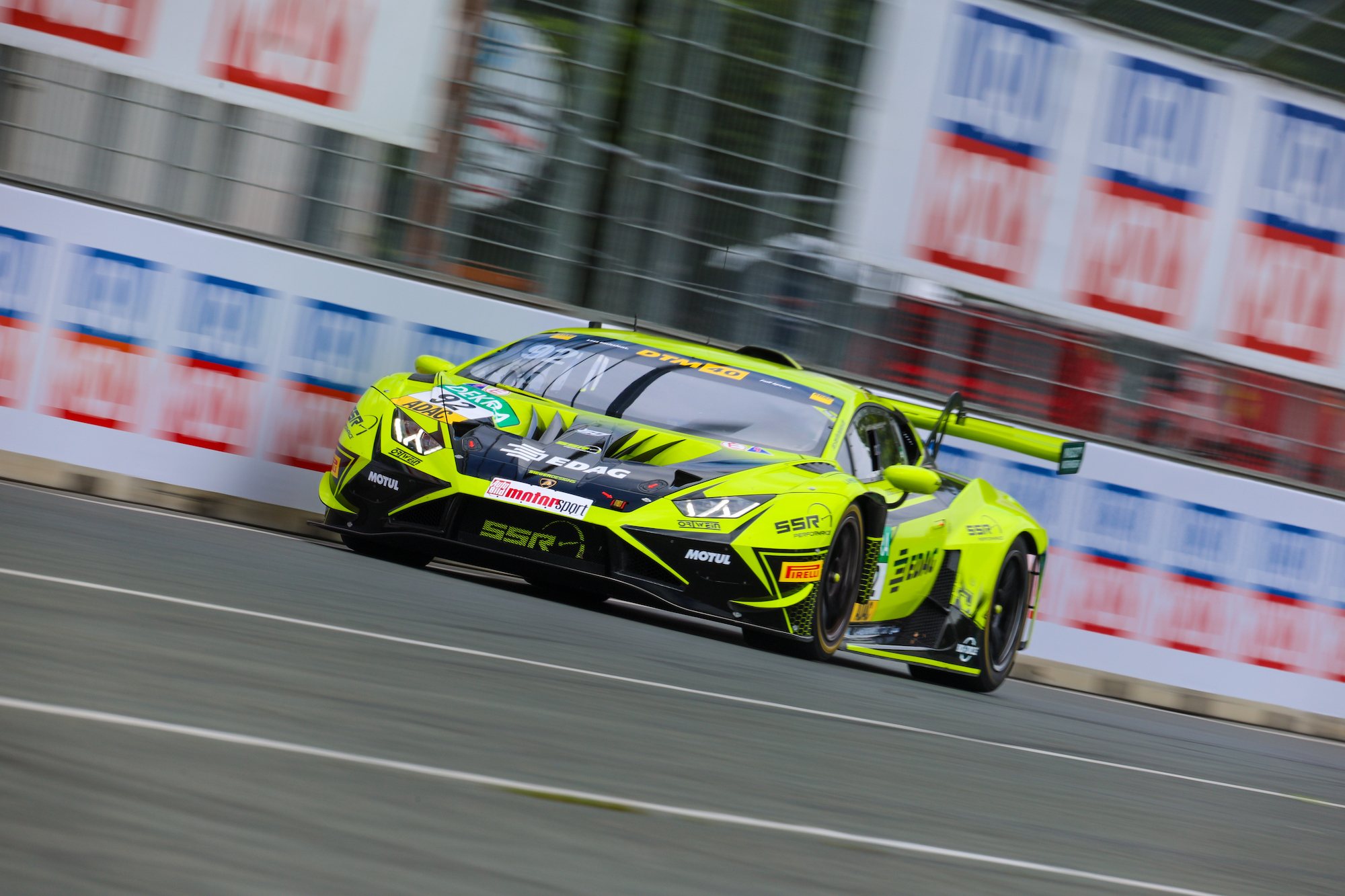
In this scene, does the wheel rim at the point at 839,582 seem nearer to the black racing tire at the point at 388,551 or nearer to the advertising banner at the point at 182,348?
the black racing tire at the point at 388,551

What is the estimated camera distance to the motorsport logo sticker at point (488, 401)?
688 centimetres

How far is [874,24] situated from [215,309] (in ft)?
14.8

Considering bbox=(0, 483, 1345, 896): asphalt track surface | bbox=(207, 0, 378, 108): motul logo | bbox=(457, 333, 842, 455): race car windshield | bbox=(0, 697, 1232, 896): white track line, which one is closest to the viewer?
bbox=(0, 483, 1345, 896): asphalt track surface

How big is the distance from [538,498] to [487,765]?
3.38m

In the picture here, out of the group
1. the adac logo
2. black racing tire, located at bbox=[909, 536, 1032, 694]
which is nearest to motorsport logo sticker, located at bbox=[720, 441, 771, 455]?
the adac logo

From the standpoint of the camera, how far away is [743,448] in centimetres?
698


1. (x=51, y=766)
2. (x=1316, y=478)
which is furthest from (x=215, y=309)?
(x=1316, y=478)

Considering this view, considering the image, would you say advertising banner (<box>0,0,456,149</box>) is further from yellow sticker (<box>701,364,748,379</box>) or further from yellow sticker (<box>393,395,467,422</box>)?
yellow sticker (<box>393,395,467,422</box>)

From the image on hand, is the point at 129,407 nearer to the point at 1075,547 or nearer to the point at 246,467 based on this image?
the point at 246,467

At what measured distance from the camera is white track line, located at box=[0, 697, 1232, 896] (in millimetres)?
2777

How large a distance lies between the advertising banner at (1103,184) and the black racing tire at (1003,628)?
95.9 inches

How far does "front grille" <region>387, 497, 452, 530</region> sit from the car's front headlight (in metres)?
0.93

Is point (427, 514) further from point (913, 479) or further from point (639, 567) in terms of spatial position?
point (913, 479)

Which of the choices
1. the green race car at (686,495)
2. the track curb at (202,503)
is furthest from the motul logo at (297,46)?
the track curb at (202,503)
